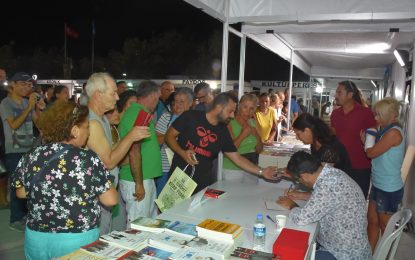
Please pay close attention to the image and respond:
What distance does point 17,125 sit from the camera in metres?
3.87

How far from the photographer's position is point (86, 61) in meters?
37.2

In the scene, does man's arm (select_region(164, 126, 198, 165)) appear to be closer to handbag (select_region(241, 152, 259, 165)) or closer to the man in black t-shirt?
the man in black t-shirt

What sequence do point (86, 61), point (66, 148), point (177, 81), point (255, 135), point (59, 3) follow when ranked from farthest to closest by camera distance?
1. point (86, 61)
2. point (59, 3)
3. point (177, 81)
4. point (255, 135)
5. point (66, 148)

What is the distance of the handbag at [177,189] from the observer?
2639mm

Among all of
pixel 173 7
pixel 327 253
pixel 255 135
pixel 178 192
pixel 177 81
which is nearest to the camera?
pixel 327 253

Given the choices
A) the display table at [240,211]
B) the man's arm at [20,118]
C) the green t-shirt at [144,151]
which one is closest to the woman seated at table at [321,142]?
the display table at [240,211]

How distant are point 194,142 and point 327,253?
1.33 m

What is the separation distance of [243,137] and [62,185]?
7.36 ft

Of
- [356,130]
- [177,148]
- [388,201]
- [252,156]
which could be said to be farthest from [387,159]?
[177,148]

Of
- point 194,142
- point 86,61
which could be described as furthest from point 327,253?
point 86,61

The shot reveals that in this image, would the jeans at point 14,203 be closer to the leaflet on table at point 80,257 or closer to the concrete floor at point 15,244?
the concrete floor at point 15,244

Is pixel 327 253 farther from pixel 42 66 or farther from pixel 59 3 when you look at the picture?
pixel 42 66

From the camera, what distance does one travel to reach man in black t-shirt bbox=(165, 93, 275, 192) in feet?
9.65

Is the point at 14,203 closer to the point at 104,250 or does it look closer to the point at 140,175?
the point at 140,175
